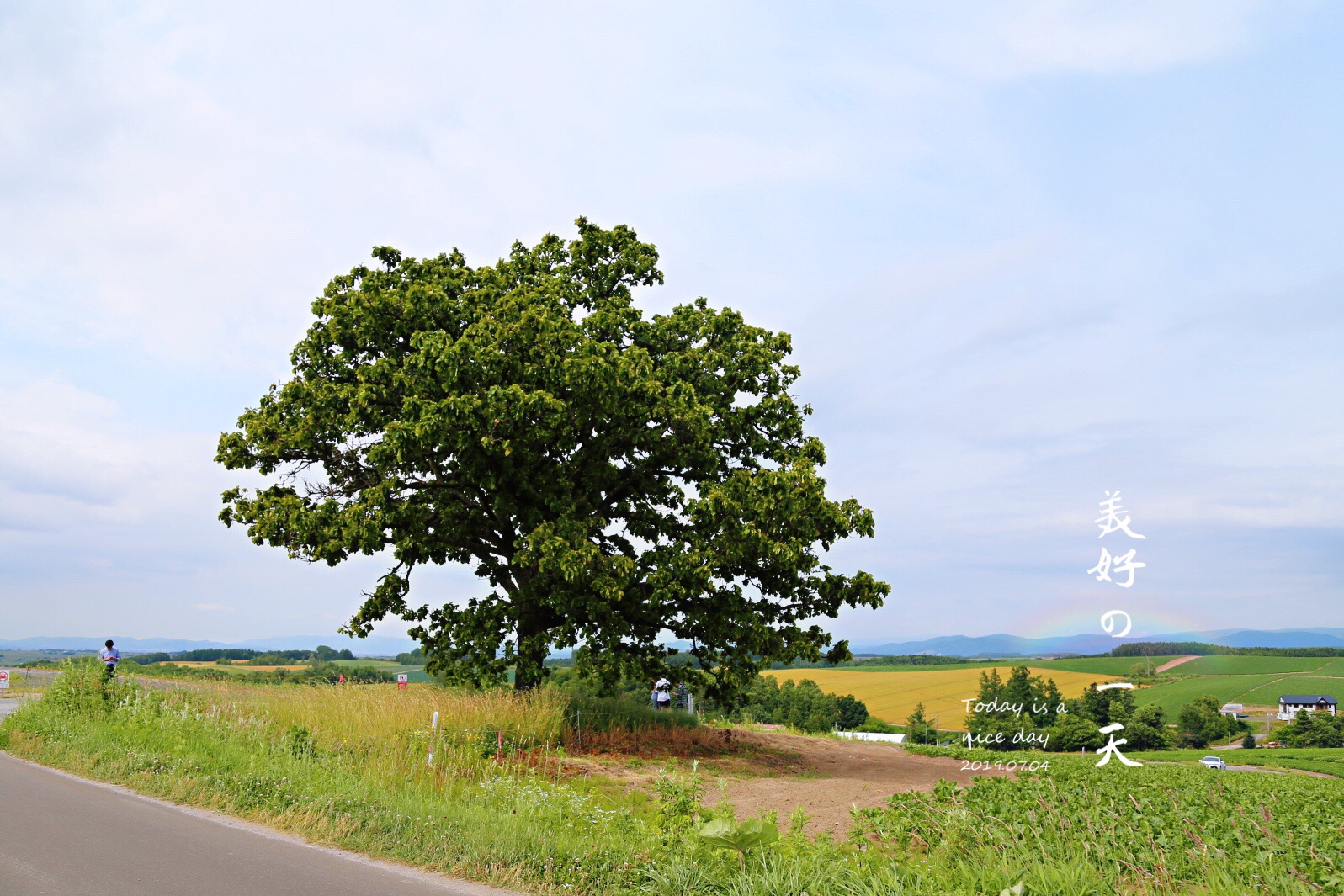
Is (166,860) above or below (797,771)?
above

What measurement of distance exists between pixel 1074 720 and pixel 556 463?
35.7 feet

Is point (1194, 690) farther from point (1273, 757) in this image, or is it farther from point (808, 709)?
point (808, 709)

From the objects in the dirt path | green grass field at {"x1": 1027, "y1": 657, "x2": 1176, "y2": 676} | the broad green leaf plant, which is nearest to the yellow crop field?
green grass field at {"x1": 1027, "y1": 657, "x2": 1176, "y2": 676}

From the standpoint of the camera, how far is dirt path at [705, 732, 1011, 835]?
32.3 ft

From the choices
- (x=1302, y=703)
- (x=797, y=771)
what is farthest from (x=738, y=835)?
(x=1302, y=703)

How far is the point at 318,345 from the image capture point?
57.4 ft

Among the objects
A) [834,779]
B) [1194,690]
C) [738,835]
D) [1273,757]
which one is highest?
[738,835]

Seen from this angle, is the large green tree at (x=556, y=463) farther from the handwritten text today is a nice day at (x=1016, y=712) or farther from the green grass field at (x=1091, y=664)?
the green grass field at (x=1091, y=664)

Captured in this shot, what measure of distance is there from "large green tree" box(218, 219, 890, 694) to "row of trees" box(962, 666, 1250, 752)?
A: 3.10m

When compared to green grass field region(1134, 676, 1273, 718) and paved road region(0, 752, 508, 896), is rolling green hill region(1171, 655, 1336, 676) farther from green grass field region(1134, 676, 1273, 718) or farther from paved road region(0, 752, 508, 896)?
paved road region(0, 752, 508, 896)

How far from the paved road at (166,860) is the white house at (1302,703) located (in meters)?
20.8

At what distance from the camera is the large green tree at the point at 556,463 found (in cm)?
1461

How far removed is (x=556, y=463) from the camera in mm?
16391

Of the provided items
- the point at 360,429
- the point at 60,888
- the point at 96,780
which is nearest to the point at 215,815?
the point at 60,888
